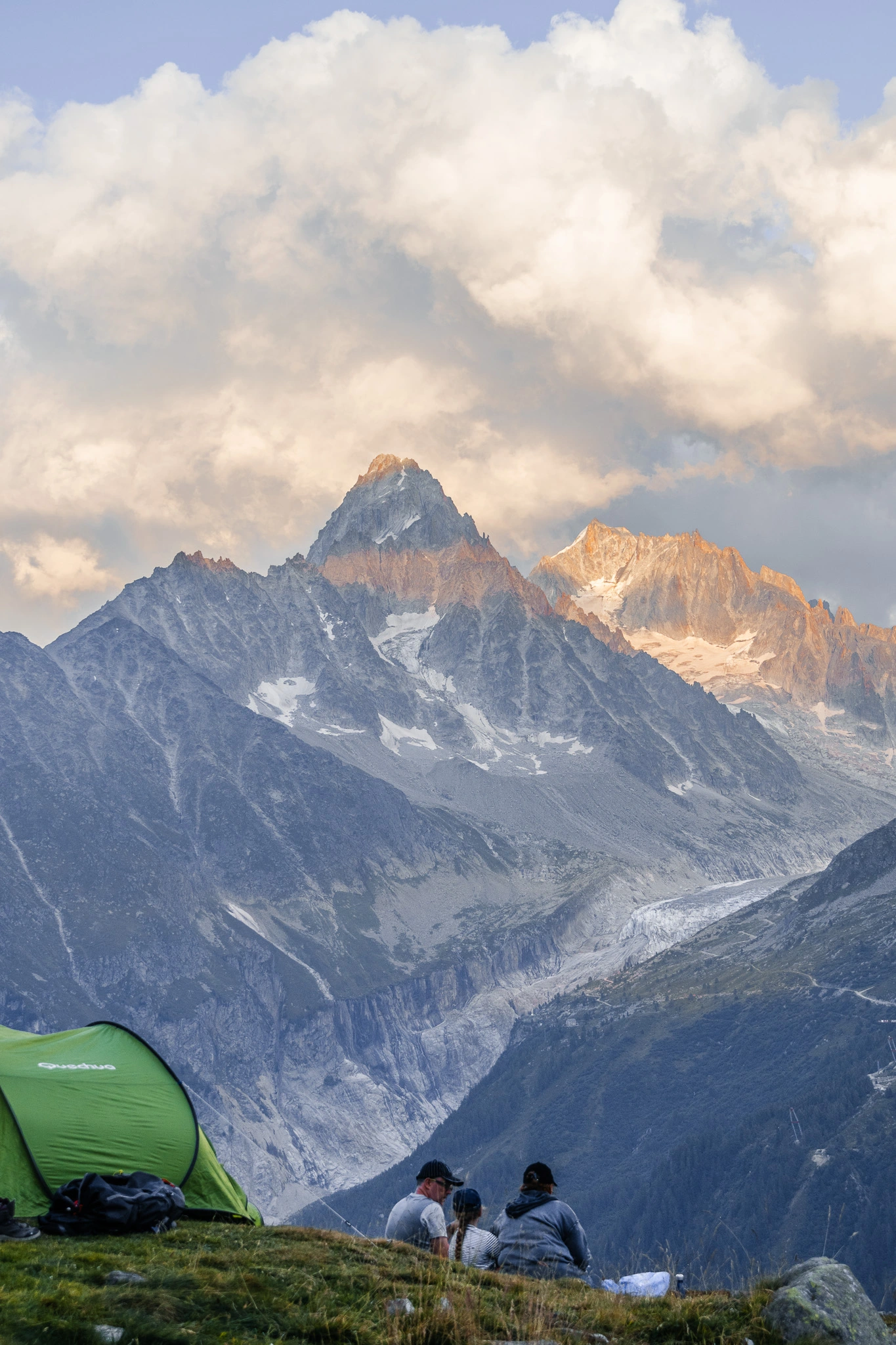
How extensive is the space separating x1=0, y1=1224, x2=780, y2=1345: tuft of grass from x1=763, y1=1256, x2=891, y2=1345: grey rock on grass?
31 centimetres

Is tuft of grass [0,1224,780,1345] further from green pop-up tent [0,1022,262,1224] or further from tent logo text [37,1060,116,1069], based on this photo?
tent logo text [37,1060,116,1069]

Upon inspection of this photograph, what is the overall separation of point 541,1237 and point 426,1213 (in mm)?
2607

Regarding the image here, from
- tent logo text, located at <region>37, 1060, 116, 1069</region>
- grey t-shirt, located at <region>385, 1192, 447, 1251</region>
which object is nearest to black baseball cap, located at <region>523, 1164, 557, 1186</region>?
grey t-shirt, located at <region>385, 1192, 447, 1251</region>

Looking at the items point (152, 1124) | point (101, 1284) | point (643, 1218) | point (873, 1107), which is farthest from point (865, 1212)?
point (101, 1284)

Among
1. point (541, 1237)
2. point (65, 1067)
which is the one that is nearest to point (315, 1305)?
point (541, 1237)

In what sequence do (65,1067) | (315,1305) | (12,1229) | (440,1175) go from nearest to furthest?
(315,1305) < (12,1229) < (440,1175) < (65,1067)

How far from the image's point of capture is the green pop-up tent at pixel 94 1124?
2600 cm

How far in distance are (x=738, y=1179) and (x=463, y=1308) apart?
655 feet

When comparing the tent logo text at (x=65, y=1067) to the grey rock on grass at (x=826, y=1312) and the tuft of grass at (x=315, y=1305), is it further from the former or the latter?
the grey rock on grass at (x=826, y=1312)

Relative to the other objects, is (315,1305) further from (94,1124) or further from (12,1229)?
(94,1124)

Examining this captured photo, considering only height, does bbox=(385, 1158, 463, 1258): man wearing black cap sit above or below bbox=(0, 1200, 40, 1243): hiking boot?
below

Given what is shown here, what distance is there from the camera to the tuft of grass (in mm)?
13969

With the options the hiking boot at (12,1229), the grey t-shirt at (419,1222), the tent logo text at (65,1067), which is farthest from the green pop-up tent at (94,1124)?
the grey t-shirt at (419,1222)

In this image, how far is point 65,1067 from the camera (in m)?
29.8
